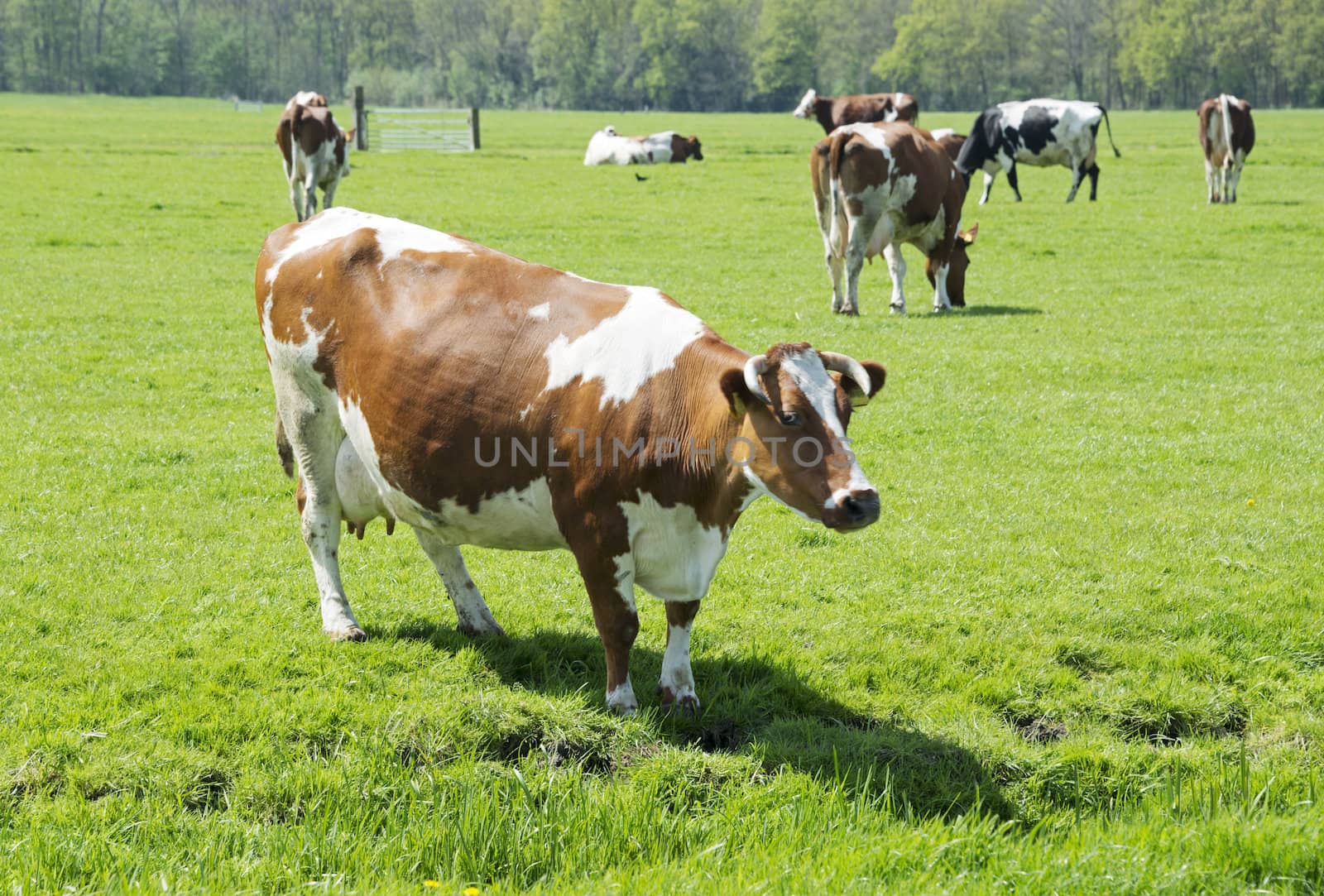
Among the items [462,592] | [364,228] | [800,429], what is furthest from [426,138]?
[800,429]

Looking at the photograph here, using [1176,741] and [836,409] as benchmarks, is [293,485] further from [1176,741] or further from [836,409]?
[1176,741]

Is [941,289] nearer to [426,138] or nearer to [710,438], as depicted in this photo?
[710,438]

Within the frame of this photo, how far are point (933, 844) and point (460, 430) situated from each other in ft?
8.64

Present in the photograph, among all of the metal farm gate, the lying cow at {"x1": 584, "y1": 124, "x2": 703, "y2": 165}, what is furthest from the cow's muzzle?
the metal farm gate

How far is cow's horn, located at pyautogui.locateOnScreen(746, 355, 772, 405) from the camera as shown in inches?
187

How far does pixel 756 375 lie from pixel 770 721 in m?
1.78

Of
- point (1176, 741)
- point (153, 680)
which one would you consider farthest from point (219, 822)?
point (1176, 741)

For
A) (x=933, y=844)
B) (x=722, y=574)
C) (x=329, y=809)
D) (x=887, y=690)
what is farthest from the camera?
(x=722, y=574)

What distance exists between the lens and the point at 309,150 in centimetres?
2411

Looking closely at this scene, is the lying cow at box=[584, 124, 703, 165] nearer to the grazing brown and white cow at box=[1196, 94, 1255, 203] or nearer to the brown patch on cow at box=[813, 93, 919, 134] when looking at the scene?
the brown patch on cow at box=[813, 93, 919, 134]

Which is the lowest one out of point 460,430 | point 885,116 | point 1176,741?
point 1176,741

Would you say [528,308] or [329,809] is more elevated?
[528,308]

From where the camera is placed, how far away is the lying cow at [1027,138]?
3089 cm

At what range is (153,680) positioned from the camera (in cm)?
577
